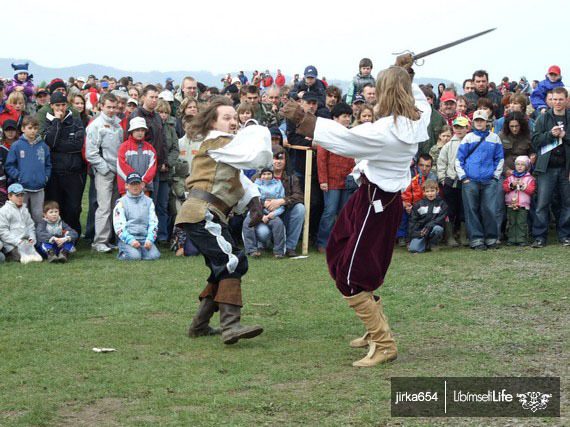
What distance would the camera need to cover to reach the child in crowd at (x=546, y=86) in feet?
49.7

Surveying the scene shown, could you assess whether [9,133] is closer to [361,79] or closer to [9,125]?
[9,125]

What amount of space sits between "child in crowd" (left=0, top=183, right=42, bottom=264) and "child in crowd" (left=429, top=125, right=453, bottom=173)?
580 cm

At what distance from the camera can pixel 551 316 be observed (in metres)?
8.17

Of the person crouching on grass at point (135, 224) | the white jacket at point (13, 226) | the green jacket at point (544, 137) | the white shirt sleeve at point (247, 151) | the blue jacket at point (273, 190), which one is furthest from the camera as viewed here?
the green jacket at point (544, 137)

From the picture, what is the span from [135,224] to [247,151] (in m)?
5.26

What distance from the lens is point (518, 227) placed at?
1292 cm

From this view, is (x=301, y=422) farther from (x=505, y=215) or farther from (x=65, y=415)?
(x=505, y=215)

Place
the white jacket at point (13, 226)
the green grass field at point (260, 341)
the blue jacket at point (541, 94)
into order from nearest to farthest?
1. the green grass field at point (260, 341)
2. the white jacket at point (13, 226)
3. the blue jacket at point (541, 94)

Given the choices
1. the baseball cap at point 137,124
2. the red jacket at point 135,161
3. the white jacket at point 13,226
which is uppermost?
the baseball cap at point 137,124

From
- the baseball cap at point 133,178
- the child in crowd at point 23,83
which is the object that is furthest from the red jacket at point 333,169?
the child in crowd at point 23,83

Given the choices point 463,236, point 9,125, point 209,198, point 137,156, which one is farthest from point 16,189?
point 463,236

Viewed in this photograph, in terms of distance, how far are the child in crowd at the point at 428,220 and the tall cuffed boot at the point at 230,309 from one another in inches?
221

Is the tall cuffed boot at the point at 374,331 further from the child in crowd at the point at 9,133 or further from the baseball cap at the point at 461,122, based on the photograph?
the child in crowd at the point at 9,133

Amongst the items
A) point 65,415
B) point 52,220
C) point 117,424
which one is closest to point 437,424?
point 117,424
